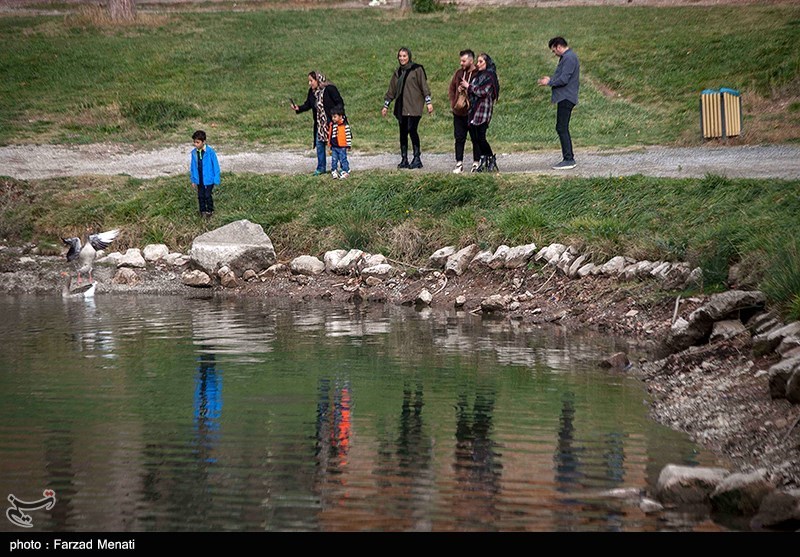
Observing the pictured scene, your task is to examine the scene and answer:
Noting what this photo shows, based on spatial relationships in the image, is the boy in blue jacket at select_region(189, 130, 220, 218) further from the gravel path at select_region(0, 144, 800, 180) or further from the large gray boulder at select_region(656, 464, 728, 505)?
the large gray boulder at select_region(656, 464, 728, 505)

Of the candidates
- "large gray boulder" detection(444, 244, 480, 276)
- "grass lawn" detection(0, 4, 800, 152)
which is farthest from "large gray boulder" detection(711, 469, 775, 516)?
"grass lawn" detection(0, 4, 800, 152)

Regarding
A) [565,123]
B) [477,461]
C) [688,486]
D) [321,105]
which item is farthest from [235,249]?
[688,486]

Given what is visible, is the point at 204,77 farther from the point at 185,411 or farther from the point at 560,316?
the point at 185,411

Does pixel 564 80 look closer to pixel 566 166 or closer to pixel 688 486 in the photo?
pixel 566 166

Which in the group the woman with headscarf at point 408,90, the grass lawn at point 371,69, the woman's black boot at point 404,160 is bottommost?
the woman's black boot at point 404,160

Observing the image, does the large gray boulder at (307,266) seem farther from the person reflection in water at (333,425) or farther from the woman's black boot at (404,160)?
the person reflection in water at (333,425)

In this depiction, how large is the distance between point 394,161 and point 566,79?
13.6ft

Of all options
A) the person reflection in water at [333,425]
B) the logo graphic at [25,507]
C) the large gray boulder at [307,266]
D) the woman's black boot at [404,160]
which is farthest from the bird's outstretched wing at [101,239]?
the logo graphic at [25,507]

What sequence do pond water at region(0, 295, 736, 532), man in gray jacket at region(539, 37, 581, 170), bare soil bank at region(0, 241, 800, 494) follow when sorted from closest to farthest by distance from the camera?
pond water at region(0, 295, 736, 532) < bare soil bank at region(0, 241, 800, 494) < man in gray jacket at region(539, 37, 581, 170)

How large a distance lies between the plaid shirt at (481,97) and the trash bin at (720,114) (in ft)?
16.0

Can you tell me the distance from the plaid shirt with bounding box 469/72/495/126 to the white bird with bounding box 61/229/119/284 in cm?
557

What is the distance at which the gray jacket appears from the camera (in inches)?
683

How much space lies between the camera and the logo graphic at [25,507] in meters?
7.44
